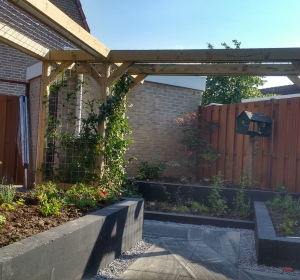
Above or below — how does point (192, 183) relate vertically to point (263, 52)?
below

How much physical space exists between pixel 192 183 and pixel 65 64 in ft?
12.4

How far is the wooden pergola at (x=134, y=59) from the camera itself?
21.3 ft

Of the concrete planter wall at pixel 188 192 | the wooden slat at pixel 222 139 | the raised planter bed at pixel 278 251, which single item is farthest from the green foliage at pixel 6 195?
the wooden slat at pixel 222 139

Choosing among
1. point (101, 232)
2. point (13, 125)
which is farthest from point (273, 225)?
point (13, 125)

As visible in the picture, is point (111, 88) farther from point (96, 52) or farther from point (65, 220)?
point (65, 220)

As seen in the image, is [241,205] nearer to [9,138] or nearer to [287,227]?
[287,227]

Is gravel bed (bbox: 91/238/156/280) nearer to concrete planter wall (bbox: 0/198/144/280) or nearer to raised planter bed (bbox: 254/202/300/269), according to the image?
concrete planter wall (bbox: 0/198/144/280)

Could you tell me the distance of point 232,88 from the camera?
55.6 ft

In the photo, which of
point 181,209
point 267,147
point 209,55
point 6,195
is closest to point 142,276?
point 6,195

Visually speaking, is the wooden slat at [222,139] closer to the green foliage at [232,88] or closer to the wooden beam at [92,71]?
the wooden beam at [92,71]

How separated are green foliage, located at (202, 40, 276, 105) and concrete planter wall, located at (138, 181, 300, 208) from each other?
8.64m

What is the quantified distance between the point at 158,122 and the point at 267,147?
3347mm

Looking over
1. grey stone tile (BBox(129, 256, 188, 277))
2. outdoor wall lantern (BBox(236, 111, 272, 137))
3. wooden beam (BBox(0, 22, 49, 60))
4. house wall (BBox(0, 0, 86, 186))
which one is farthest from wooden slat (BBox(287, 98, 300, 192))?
house wall (BBox(0, 0, 86, 186))

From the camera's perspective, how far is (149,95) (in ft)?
37.8
